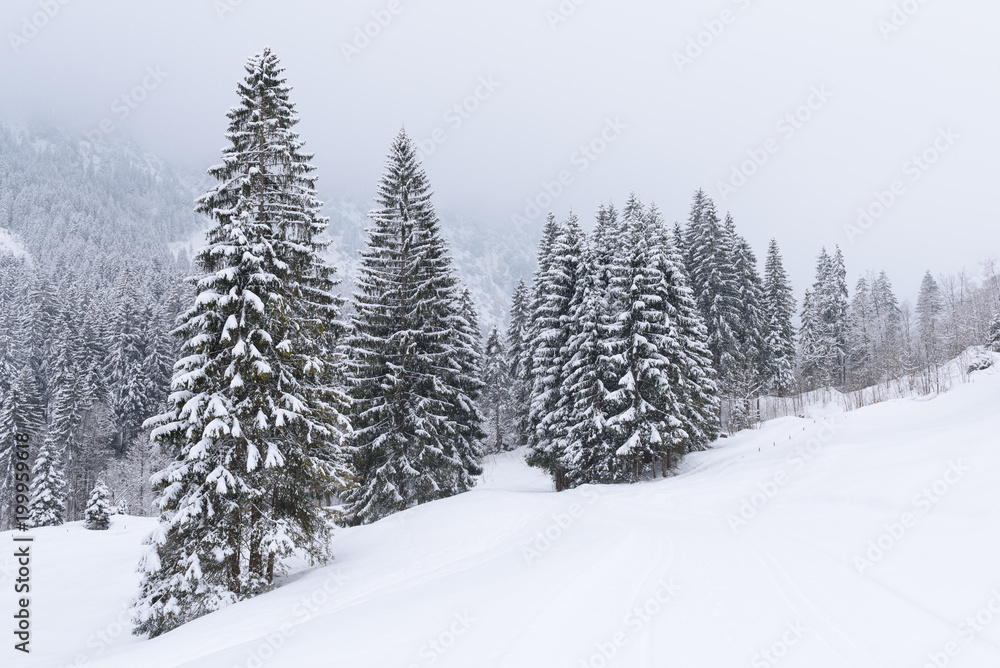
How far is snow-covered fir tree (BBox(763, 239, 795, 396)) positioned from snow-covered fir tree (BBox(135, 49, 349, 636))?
1674 inches

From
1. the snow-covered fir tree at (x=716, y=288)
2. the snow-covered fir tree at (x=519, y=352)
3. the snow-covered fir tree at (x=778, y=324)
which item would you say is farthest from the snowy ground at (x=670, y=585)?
the snow-covered fir tree at (x=778, y=324)

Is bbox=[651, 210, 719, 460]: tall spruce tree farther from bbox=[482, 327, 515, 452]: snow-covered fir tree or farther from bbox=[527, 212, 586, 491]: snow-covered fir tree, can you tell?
bbox=[482, 327, 515, 452]: snow-covered fir tree

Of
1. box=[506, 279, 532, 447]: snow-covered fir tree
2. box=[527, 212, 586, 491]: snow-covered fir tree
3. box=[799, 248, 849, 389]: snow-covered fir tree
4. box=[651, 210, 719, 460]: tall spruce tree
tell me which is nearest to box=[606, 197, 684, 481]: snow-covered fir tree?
box=[651, 210, 719, 460]: tall spruce tree

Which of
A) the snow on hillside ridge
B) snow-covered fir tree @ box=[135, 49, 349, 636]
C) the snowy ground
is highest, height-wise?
the snow on hillside ridge

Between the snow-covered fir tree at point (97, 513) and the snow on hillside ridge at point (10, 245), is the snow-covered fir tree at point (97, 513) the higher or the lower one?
the lower one

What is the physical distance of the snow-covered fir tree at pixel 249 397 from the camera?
38.2ft

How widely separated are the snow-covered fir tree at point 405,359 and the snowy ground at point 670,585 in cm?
377

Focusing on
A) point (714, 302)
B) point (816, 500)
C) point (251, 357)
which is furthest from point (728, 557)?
point (714, 302)

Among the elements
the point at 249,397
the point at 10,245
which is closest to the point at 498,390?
the point at 249,397

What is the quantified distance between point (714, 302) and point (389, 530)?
96.0 feet

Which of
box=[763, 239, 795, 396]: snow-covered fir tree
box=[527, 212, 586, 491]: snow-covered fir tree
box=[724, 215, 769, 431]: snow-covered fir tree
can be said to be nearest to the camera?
box=[527, 212, 586, 491]: snow-covered fir tree

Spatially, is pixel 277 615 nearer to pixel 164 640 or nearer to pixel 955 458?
pixel 164 640

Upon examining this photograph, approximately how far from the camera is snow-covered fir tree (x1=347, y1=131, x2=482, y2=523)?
21.1m

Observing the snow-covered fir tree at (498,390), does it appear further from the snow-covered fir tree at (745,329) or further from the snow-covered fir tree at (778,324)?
the snow-covered fir tree at (778,324)
